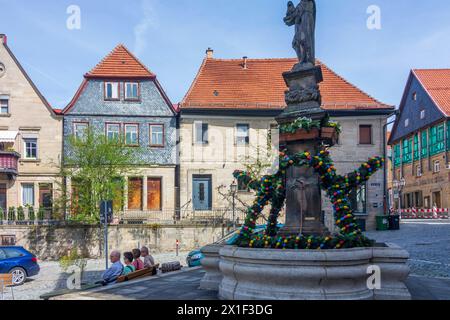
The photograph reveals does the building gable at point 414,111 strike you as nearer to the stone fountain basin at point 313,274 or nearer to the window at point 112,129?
the window at point 112,129

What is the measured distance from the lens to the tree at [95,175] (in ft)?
84.1

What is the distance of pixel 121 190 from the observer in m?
26.4

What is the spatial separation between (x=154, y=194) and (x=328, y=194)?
22.6 meters

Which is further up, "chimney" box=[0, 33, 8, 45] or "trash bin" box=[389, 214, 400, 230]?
"chimney" box=[0, 33, 8, 45]

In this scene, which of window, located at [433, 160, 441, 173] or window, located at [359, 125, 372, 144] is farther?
window, located at [433, 160, 441, 173]

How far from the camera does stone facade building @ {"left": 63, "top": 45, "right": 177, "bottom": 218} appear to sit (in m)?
29.7

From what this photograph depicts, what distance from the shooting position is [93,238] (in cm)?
2481

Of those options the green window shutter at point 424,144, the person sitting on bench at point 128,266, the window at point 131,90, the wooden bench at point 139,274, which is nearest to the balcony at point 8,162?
the window at point 131,90

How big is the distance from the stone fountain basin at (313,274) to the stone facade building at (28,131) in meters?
24.4

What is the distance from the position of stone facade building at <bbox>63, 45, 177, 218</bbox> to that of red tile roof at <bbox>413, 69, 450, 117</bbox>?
84.3ft

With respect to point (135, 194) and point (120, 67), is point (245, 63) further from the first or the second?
point (135, 194)

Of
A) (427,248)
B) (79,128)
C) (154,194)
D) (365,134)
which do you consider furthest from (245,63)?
(427,248)

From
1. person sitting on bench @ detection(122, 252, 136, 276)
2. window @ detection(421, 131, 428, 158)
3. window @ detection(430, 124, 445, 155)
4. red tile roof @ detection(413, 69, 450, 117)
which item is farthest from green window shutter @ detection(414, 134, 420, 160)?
person sitting on bench @ detection(122, 252, 136, 276)

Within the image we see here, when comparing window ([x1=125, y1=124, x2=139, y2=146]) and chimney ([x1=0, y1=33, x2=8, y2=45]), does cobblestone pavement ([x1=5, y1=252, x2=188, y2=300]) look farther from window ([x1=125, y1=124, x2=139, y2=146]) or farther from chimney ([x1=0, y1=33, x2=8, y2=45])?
chimney ([x1=0, y1=33, x2=8, y2=45])
